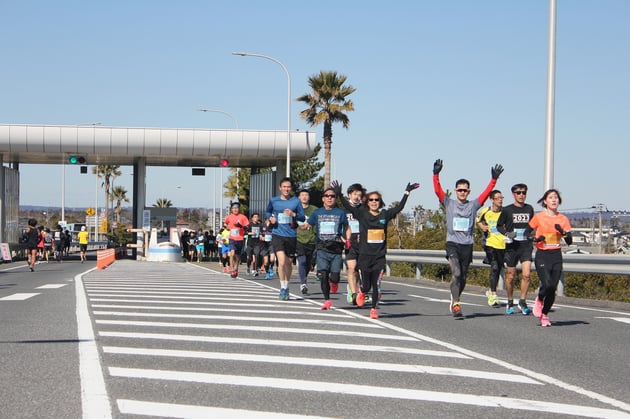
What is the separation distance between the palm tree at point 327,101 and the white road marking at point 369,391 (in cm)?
4208

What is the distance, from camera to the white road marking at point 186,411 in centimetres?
546

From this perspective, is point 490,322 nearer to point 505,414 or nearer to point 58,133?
point 505,414

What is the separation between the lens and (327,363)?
25.0 ft

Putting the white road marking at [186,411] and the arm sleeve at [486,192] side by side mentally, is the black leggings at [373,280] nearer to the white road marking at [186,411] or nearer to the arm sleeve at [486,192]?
the arm sleeve at [486,192]

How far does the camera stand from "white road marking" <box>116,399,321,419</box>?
5.46m

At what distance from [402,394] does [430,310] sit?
7277mm

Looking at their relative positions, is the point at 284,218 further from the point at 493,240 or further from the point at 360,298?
the point at 493,240

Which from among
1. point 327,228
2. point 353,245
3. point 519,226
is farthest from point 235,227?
point 519,226

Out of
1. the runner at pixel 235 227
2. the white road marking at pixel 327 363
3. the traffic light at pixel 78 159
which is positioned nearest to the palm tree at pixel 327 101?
the traffic light at pixel 78 159

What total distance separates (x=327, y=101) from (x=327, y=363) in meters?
42.1

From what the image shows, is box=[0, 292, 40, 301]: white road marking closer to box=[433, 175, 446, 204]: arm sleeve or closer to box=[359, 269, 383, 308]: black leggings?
box=[359, 269, 383, 308]: black leggings

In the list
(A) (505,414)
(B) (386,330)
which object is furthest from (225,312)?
(A) (505,414)

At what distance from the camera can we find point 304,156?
45188mm

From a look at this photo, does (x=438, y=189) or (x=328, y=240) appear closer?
(x=438, y=189)
